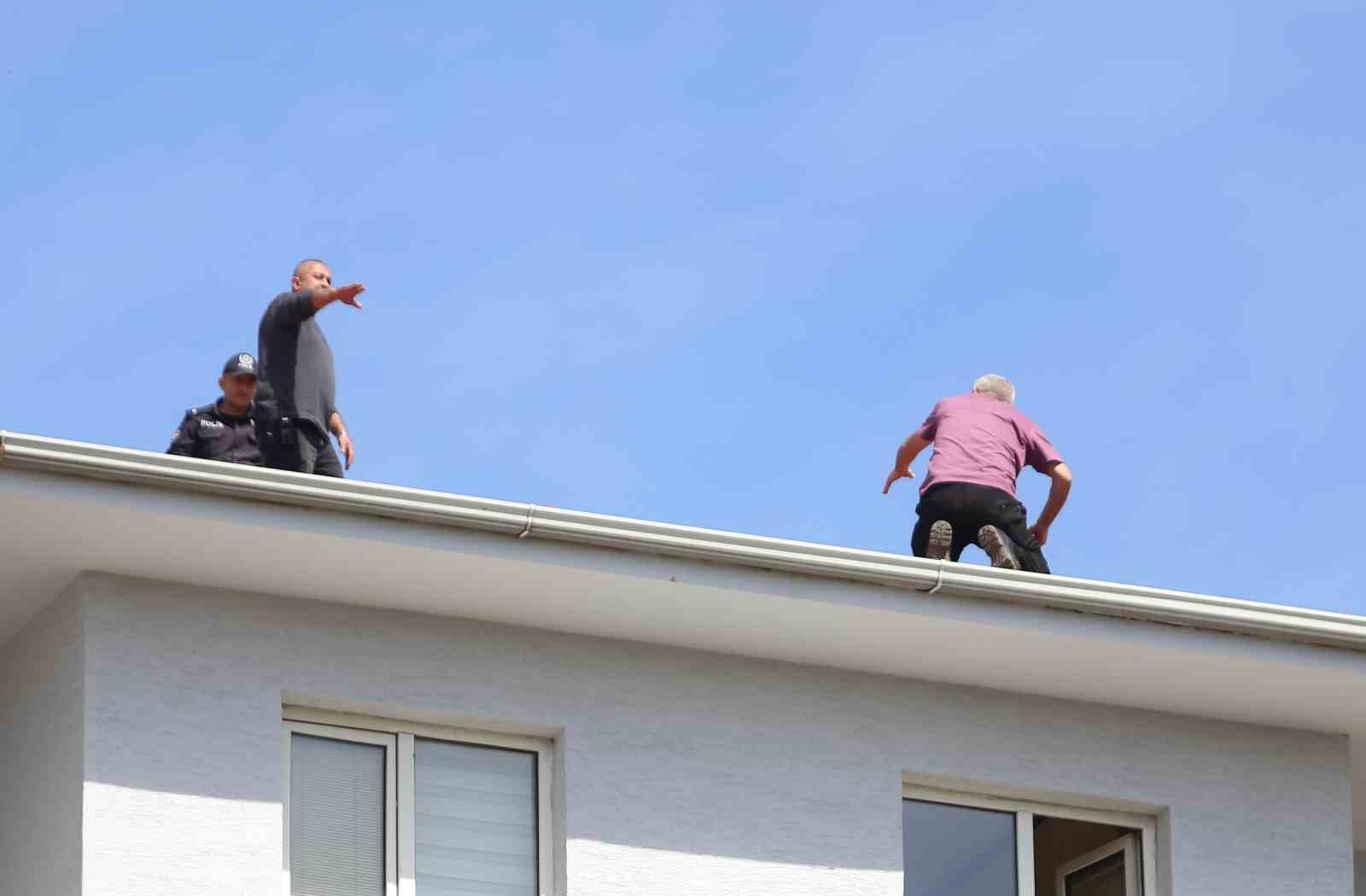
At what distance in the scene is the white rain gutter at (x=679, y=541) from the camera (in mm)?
12508

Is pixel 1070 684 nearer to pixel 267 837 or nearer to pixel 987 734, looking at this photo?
pixel 987 734

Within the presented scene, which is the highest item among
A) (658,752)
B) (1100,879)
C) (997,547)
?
(997,547)

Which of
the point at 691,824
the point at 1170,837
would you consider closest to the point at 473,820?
the point at 691,824

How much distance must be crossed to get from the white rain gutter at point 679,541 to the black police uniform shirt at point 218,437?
224 cm

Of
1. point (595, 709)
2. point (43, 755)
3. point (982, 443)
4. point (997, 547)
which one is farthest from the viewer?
point (982, 443)

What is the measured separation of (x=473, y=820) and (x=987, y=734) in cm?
256

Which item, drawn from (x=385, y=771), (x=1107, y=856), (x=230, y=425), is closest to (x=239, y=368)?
(x=230, y=425)

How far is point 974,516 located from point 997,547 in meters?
0.32

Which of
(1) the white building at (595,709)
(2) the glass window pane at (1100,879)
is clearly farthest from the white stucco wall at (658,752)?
(2) the glass window pane at (1100,879)

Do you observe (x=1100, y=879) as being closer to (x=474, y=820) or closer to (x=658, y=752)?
(x=658, y=752)

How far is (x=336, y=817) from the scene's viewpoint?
43.8 ft

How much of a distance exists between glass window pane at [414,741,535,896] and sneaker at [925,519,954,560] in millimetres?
2719

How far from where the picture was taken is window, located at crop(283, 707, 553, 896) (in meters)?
13.3

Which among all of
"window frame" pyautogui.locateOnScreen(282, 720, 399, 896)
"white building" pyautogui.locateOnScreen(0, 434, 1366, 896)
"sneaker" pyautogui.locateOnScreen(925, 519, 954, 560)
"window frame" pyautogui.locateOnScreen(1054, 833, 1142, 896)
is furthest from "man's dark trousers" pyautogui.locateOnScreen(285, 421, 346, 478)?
"window frame" pyautogui.locateOnScreen(1054, 833, 1142, 896)
